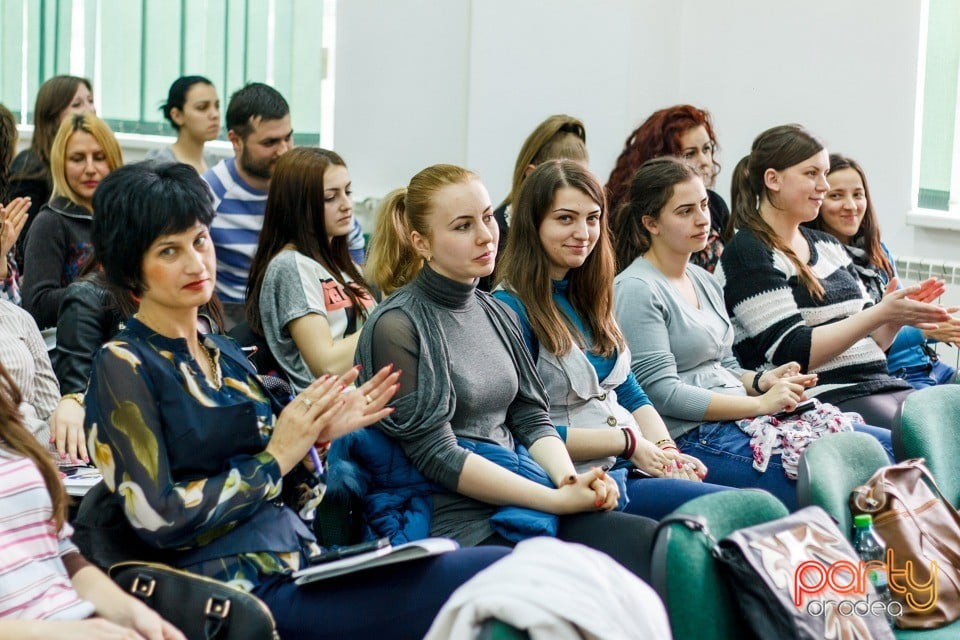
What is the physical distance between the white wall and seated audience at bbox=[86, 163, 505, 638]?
3.59 metres

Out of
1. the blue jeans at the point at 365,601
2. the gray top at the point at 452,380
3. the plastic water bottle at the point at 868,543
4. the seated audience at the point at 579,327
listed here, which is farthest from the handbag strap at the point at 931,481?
the blue jeans at the point at 365,601

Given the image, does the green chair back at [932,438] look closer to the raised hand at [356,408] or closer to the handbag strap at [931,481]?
the handbag strap at [931,481]

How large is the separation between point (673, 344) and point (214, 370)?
152 centimetres

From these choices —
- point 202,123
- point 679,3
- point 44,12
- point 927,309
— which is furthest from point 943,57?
point 44,12

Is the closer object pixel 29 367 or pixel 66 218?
pixel 29 367

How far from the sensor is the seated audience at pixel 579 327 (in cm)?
284

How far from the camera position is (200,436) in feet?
6.54

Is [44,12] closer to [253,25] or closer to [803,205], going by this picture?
[253,25]

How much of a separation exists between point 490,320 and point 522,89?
9.99 feet

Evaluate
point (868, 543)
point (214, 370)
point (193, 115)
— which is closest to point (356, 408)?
point (214, 370)

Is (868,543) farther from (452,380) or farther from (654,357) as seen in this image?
(654,357)

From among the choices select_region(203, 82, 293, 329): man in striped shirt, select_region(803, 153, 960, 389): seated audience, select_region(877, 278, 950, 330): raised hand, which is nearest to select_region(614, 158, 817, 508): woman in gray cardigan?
select_region(877, 278, 950, 330): raised hand

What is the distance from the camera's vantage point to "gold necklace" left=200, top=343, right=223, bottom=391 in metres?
2.12

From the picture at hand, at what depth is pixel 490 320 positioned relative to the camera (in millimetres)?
2666
